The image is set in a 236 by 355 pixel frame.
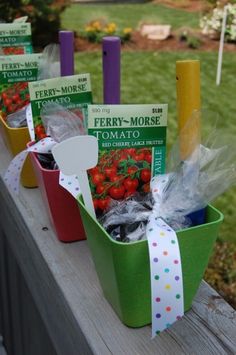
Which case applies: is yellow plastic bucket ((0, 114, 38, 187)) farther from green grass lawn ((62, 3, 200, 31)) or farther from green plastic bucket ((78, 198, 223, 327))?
green grass lawn ((62, 3, 200, 31))

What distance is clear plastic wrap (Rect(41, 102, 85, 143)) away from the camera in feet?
2.83

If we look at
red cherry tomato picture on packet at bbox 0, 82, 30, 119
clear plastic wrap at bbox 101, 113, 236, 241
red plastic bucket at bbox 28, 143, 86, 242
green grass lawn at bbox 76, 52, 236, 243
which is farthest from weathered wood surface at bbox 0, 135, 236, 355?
green grass lawn at bbox 76, 52, 236, 243

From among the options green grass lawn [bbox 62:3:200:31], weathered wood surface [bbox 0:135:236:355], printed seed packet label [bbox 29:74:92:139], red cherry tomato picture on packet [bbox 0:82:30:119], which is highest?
printed seed packet label [bbox 29:74:92:139]

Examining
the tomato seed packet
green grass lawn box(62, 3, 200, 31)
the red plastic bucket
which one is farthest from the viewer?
green grass lawn box(62, 3, 200, 31)

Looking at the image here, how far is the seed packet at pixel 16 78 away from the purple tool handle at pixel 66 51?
48mm

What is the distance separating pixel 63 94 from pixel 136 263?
37 cm

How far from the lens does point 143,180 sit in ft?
2.54

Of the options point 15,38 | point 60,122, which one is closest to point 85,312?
point 60,122

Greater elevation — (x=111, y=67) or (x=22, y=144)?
(x=111, y=67)

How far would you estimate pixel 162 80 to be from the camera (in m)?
5.03

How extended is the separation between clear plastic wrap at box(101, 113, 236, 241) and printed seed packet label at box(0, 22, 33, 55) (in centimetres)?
63

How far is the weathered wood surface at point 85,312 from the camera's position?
681 mm

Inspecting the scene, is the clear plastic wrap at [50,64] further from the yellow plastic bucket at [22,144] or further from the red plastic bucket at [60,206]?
the red plastic bucket at [60,206]

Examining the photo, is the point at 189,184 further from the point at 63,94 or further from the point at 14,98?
the point at 14,98
